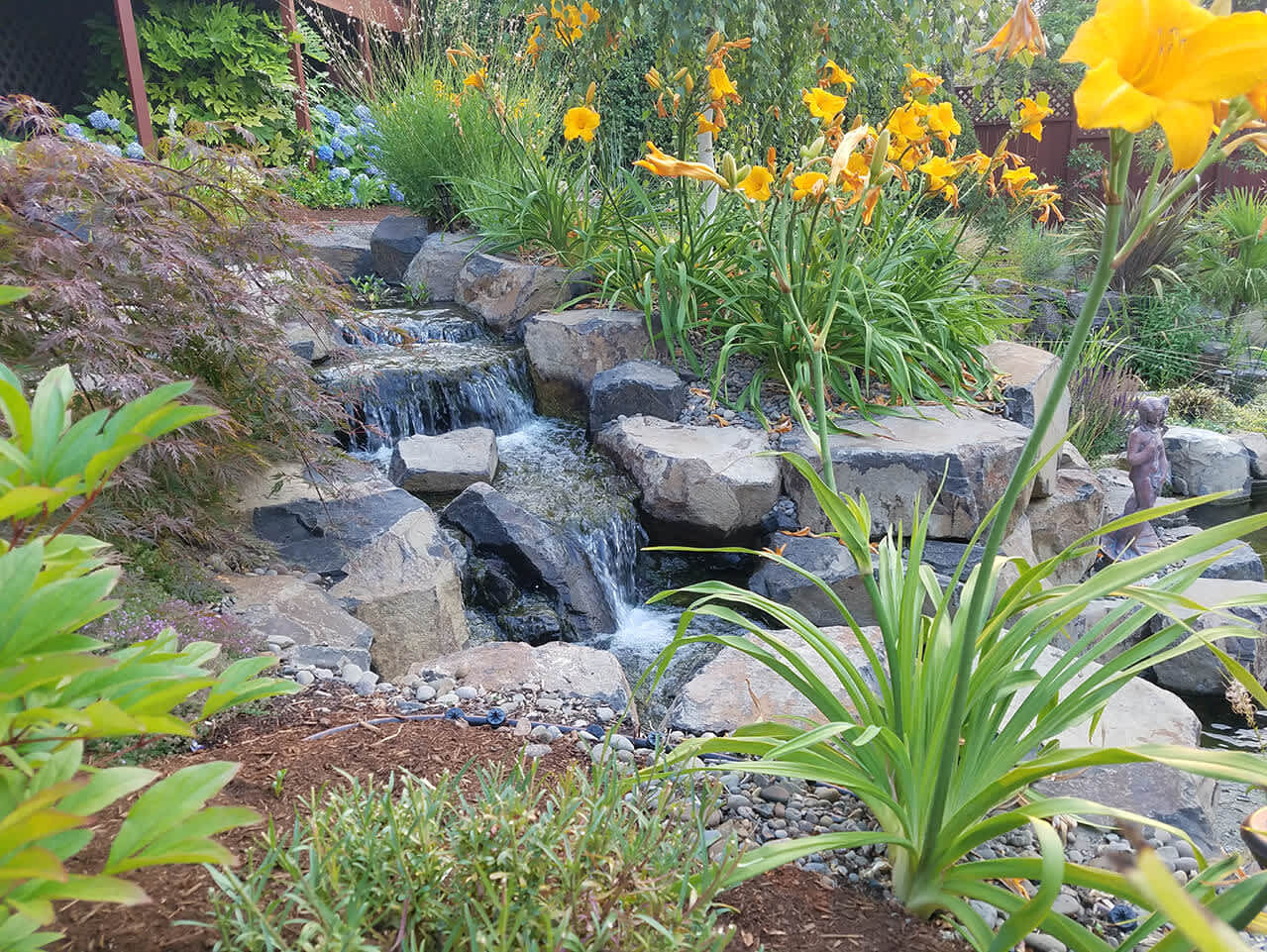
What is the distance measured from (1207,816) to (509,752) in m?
1.83

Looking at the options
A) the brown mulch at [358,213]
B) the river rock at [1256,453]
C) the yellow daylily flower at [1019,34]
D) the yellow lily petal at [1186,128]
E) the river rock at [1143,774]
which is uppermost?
the yellow daylily flower at [1019,34]

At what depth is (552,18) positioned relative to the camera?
490 centimetres

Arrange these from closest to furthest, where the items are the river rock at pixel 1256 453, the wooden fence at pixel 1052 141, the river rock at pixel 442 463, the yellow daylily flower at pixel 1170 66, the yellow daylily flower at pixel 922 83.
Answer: the yellow daylily flower at pixel 1170 66, the yellow daylily flower at pixel 922 83, the river rock at pixel 442 463, the river rock at pixel 1256 453, the wooden fence at pixel 1052 141

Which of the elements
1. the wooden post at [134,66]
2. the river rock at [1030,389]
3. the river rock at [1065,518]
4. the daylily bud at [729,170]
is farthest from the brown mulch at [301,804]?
the wooden post at [134,66]

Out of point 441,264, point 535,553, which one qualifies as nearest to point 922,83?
point 535,553

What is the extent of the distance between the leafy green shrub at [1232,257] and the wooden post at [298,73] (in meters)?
9.21

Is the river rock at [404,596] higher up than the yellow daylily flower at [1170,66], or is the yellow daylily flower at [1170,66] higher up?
the yellow daylily flower at [1170,66]

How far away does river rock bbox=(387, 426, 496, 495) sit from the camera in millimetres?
4215

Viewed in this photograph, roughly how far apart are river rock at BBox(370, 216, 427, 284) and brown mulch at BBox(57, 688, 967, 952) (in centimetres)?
541

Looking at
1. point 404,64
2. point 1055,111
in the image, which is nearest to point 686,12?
point 404,64

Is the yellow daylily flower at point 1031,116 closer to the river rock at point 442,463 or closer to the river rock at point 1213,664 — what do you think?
the river rock at point 1213,664

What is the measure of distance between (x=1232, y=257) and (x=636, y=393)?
25.5 ft

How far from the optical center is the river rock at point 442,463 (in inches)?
166

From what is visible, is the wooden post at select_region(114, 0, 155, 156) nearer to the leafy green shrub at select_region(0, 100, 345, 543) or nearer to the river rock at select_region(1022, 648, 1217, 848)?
the leafy green shrub at select_region(0, 100, 345, 543)
